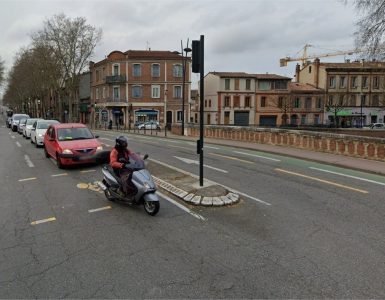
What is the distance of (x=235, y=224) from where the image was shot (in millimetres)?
6082

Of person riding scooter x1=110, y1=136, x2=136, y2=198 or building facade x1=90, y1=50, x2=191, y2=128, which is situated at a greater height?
building facade x1=90, y1=50, x2=191, y2=128

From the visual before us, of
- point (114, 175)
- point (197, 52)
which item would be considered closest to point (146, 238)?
point (114, 175)

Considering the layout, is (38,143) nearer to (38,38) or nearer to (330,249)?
(330,249)

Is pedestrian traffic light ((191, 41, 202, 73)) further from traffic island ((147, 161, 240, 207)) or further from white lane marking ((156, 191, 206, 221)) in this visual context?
white lane marking ((156, 191, 206, 221))

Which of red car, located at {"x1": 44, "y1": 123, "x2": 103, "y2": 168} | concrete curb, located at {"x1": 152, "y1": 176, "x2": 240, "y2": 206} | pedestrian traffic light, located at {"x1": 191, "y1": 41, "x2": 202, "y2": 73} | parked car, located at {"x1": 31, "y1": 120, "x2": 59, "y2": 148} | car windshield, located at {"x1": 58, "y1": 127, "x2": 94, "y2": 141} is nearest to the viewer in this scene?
concrete curb, located at {"x1": 152, "y1": 176, "x2": 240, "y2": 206}

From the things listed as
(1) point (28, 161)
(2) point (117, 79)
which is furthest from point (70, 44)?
(1) point (28, 161)

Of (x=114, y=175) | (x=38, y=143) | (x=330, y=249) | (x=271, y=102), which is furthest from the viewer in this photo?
(x=271, y=102)

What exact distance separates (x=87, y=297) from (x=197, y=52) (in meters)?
5.73

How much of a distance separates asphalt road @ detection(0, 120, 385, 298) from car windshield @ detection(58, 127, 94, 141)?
3.68 meters

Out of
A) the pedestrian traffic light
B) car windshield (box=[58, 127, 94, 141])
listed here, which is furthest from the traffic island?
car windshield (box=[58, 127, 94, 141])

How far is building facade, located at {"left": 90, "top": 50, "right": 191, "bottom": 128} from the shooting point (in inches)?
2046

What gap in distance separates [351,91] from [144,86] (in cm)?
3574

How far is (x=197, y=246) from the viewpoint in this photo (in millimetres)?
5121

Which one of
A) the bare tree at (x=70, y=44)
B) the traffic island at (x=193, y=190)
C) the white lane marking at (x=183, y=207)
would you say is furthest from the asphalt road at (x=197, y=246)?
the bare tree at (x=70, y=44)
